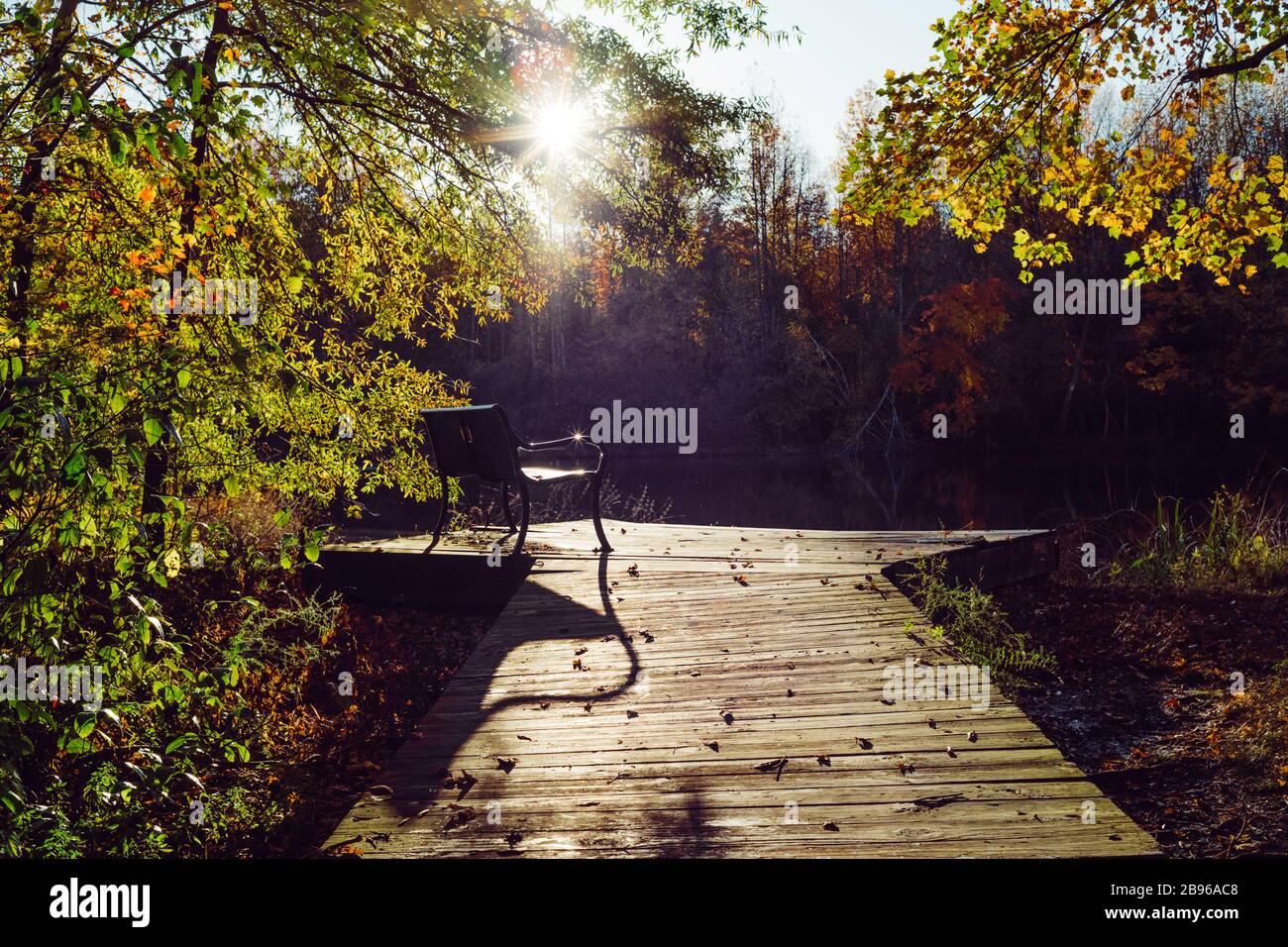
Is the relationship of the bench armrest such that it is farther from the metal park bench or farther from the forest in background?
the forest in background

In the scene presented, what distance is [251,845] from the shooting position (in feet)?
12.9

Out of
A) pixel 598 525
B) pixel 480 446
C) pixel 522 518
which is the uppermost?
pixel 480 446

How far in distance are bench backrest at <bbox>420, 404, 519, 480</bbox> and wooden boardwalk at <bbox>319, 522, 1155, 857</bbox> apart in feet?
5.24

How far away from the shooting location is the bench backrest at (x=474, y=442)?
7234mm

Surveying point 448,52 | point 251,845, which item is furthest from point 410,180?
point 251,845

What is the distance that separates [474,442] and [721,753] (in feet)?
14.4

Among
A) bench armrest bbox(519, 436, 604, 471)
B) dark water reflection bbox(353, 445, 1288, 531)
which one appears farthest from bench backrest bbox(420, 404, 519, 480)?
dark water reflection bbox(353, 445, 1288, 531)

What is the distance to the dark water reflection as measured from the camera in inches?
688

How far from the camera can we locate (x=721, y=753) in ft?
11.4

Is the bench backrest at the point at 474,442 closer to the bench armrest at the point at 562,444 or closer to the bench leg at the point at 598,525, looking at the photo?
the bench armrest at the point at 562,444

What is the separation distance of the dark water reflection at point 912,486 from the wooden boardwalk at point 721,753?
8.67 meters

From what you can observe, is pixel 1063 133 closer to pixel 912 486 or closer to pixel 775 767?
pixel 775 767

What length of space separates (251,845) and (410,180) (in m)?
5.97

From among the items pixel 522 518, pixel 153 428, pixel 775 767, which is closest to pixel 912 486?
pixel 522 518
